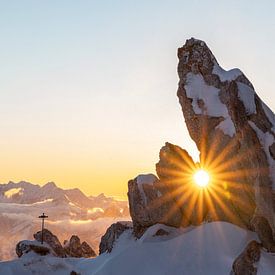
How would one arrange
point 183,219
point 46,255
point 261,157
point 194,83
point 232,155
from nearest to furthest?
1. point 261,157
2. point 232,155
3. point 194,83
4. point 183,219
5. point 46,255

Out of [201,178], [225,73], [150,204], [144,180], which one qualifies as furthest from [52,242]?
[225,73]

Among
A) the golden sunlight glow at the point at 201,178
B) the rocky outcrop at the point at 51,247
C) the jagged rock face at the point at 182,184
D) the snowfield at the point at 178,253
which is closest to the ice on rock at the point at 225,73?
the golden sunlight glow at the point at 201,178

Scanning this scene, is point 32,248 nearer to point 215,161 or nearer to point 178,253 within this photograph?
point 178,253

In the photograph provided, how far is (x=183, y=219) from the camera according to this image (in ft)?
180

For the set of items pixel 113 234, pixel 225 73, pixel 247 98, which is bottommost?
pixel 113 234

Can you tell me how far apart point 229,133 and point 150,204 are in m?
16.0

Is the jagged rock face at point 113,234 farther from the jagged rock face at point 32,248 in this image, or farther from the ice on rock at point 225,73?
the ice on rock at point 225,73

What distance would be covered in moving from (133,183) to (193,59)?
1994 cm

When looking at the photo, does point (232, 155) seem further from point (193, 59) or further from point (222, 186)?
point (193, 59)

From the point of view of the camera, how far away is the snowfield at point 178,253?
142ft

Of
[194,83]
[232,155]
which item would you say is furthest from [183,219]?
[194,83]

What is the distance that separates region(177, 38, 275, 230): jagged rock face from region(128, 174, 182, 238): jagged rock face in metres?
5.64

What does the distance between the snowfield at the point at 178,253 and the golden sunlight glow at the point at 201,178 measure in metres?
5.38

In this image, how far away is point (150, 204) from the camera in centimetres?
5784
